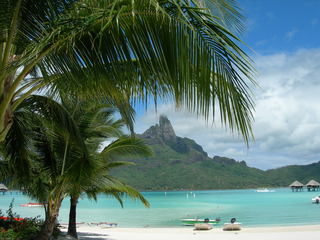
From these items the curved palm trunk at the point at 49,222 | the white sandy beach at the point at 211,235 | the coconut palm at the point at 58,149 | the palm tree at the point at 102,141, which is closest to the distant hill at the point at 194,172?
the white sandy beach at the point at 211,235

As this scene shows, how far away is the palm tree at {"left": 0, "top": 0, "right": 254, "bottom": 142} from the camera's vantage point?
250 centimetres

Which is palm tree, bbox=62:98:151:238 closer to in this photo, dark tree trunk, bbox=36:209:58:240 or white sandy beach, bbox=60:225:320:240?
dark tree trunk, bbox=36:209:58:240

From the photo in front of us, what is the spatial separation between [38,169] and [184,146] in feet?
405

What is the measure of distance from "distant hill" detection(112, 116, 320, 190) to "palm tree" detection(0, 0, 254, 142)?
93978 mm

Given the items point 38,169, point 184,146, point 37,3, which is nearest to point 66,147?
point 38,169

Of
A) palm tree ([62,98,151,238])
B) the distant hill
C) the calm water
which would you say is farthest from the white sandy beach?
the distant hill

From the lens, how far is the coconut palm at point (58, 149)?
561 cm

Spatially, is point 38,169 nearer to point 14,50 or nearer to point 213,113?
point 14,50

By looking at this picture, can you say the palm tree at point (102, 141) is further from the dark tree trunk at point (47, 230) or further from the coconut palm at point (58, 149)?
the dark tree trunk at point (47, 230)

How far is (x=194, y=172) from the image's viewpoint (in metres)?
121

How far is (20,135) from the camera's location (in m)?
6.02

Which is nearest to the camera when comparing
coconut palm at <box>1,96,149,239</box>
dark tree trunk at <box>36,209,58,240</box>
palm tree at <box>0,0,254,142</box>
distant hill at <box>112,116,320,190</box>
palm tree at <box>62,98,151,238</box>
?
palm tree at <box>0,0,254,142</box>

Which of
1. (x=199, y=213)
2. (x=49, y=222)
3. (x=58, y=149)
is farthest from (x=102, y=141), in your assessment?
(x=199, y=213)

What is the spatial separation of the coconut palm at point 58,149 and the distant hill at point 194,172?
8713cm
